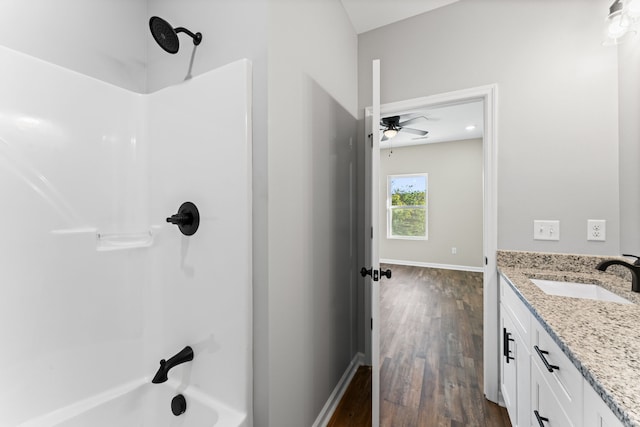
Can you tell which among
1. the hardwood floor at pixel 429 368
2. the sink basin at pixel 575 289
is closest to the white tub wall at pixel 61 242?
the hardwood floor at pixel 429 368

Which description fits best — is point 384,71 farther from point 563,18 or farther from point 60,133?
point 60,133

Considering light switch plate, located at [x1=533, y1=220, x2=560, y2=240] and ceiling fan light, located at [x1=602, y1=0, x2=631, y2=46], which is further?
light switch plate, located at [x1=533, y1=220, x2=560, y2=240]

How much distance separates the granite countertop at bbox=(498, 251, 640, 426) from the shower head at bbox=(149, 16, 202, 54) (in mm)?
1813

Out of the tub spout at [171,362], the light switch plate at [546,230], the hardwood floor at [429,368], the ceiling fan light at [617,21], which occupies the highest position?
the ceiling fan light at [617,21]

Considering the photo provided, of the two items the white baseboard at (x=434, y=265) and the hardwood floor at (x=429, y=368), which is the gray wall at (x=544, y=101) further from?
the white baseboard at (x=434, y=265)

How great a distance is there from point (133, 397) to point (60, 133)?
1285 millimetres

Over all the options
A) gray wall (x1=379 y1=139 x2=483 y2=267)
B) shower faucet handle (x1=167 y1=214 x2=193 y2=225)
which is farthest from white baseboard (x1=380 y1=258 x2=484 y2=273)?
shower faucet handle (x1=167 y1=214 x2=193 y2=225)

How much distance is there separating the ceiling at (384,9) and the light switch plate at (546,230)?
1.71 meters

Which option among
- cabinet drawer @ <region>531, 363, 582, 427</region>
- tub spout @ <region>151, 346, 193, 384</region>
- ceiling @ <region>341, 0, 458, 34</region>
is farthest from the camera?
ceiling @ <region>341, 0, 458, 34</region>

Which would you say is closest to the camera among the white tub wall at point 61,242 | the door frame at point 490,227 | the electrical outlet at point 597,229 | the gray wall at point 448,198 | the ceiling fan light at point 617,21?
the white tub wall at point 61,242

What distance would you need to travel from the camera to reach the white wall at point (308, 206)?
1148 millimetres

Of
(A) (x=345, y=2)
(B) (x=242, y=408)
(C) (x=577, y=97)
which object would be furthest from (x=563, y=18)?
(B) (x=242, y=408)

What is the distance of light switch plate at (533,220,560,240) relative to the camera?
165cm

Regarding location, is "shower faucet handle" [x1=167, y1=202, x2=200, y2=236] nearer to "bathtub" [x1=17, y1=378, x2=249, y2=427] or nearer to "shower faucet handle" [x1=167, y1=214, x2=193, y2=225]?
"shower faucet handle" [x1=167, y1=214, x2=193, y2=225]
